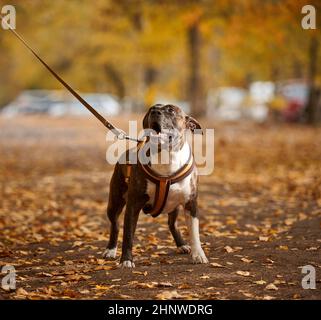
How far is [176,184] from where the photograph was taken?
6344 millimetres

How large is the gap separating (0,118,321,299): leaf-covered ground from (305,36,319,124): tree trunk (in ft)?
28.6

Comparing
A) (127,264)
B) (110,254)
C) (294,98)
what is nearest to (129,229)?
(127,264)

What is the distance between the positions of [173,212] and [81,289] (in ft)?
5.58

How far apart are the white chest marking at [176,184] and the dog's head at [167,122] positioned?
0.13 metres

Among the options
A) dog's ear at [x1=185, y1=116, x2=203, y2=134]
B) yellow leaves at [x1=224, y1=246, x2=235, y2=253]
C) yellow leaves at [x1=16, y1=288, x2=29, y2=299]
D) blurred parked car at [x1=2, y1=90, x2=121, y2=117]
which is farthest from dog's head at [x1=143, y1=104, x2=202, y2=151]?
blurred parked car at [x1=2, y1=90, x2=121, y2=117]

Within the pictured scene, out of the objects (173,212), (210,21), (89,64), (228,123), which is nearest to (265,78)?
(228,123)

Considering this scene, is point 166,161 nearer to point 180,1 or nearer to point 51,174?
point 51,174

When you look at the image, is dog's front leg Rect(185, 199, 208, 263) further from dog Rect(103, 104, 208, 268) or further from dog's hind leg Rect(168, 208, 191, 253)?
dog's hind leg Rect(168, 208, 191, 253)

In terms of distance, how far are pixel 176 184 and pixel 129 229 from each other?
0.62 meters

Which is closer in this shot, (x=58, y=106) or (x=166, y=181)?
(x=166, y=181)

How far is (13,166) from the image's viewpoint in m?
16.9

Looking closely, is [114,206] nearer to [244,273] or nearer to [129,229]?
[129,229]

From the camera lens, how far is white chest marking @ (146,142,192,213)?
628 centimetres

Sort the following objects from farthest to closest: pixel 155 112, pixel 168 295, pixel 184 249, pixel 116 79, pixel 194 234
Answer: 1. pixel 116 79
2. pixel 184 249
3. pixel 194 234
4. pixel 155 112
5. pixel 168 295
